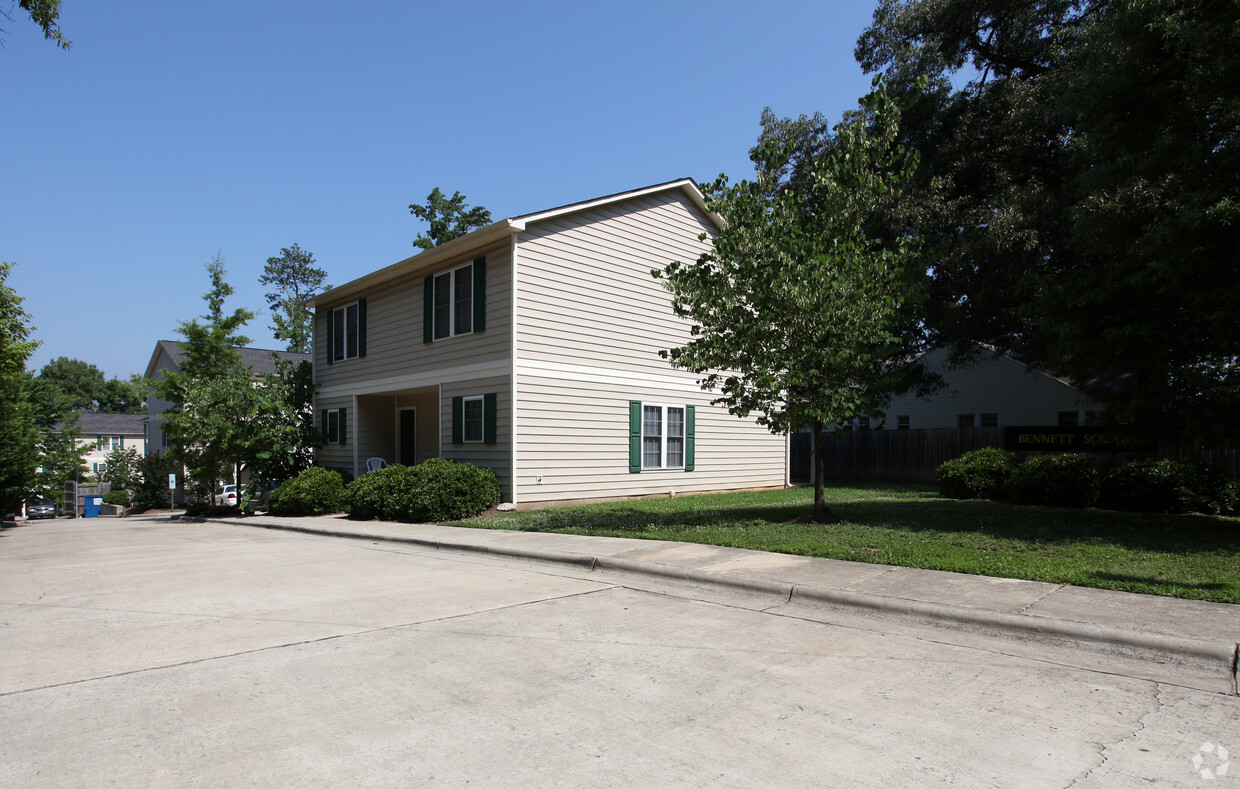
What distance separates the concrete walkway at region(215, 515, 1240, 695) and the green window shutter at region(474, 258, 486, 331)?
22.1 feet

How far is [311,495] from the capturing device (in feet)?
57.2

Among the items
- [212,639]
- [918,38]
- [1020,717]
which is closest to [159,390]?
[212,639]

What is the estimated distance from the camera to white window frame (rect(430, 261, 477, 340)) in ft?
53.9

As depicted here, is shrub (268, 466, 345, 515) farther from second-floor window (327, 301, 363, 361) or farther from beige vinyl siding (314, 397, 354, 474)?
second-floor window (327, 301, 363, 361)

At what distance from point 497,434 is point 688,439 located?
5.37m

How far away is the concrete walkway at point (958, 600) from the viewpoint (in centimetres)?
519

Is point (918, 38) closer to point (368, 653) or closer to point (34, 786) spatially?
point (368, 653)

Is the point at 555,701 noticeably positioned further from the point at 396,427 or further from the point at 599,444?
the point at 396,427

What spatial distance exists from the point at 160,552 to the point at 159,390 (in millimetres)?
10598

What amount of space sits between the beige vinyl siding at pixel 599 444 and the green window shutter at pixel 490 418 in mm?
669

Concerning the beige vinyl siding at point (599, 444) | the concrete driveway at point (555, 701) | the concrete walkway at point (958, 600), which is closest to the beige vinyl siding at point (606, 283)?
the beige vinyl siding at point (599, 444)

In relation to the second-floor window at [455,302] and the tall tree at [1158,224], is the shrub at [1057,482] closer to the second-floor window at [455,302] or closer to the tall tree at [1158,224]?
the tall tree at [1158,224]

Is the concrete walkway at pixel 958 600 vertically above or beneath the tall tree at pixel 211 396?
beneath

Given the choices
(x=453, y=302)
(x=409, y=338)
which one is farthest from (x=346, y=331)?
(x=453, y=302)
